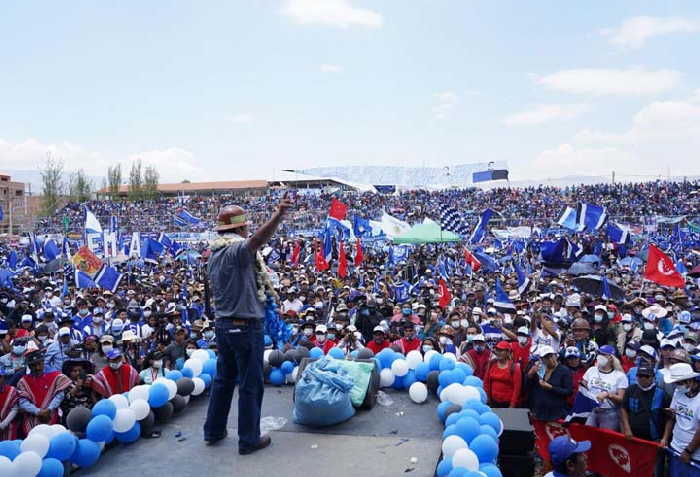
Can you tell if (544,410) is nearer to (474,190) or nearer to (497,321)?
(497,321)

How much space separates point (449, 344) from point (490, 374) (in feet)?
4.34

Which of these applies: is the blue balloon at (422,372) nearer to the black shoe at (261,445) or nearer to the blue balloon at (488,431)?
the blue balloon at (488,431)

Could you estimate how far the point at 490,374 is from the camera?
6.34 m

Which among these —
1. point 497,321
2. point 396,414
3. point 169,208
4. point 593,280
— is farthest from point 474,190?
point 396,414

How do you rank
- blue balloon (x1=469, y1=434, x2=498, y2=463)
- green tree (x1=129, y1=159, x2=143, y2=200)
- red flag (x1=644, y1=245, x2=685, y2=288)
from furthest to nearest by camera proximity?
green tree (x1=129, y1=159, x2=143, y2=200), red flag (x1=644, y1=245, x2=685, y2=288), blue balloon (x1=469, y1=434, x2=498, y2=463)

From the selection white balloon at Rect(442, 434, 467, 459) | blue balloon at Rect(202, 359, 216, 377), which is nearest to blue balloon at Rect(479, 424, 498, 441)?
white balloon at Rect(442, 434, 467, 459)

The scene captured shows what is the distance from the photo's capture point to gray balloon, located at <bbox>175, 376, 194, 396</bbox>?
4926 millimetres

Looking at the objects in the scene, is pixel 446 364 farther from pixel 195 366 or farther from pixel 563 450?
pixel 563 450

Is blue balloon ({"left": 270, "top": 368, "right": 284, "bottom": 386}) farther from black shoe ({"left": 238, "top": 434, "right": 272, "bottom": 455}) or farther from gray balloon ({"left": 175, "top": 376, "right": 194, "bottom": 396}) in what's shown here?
black shoe ({"left": 238, "top": 434, "right": 272, "bottom": 455})

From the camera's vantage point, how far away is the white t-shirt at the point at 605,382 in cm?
559

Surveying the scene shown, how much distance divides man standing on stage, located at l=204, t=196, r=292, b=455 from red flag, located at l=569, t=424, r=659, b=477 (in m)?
3.45

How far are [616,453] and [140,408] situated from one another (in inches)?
170

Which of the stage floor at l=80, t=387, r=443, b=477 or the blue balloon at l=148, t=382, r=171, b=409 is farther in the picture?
the blue balloon at l=148, t=382, r=171, b=409

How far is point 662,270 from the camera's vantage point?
33.2 ft
